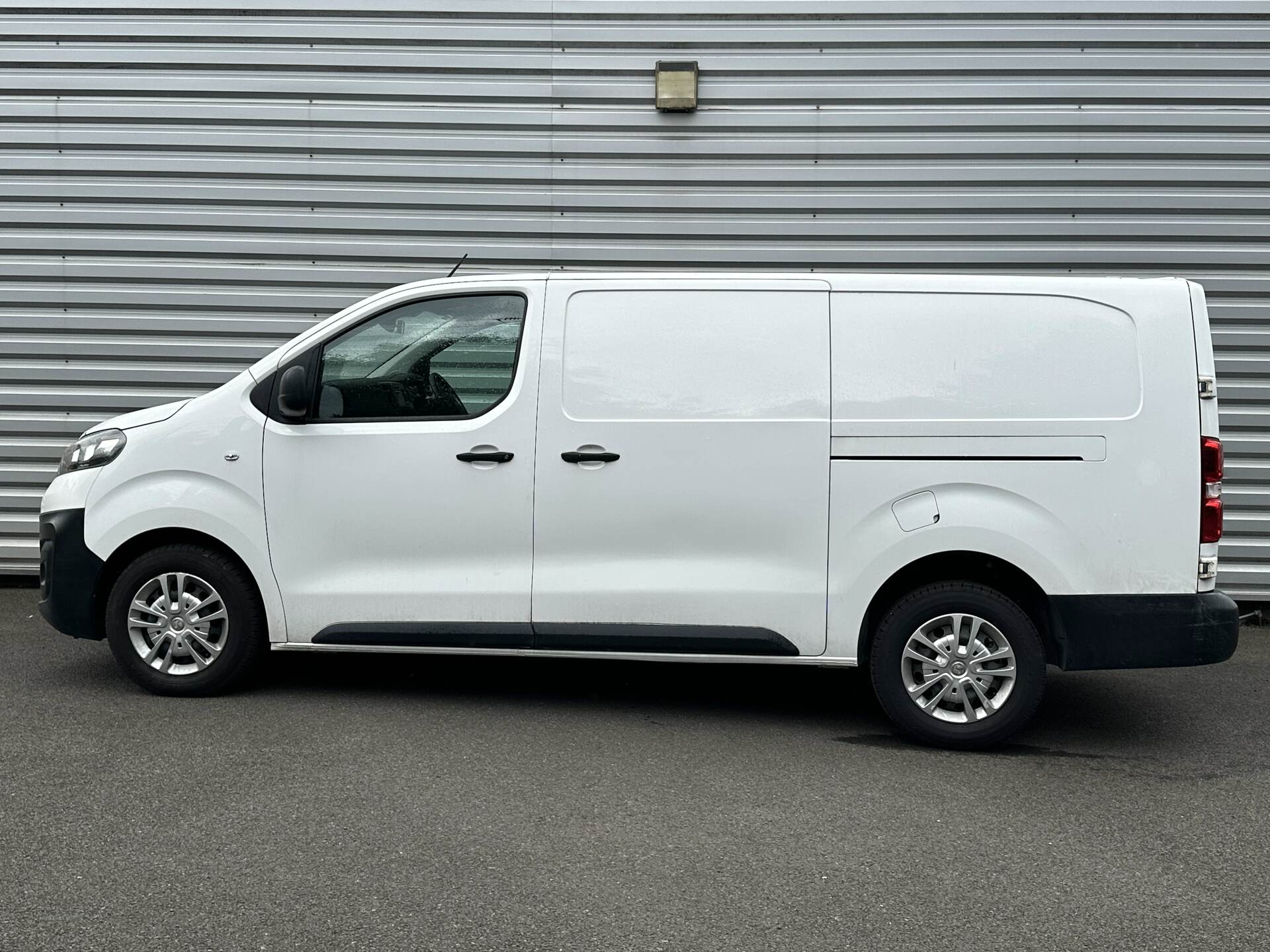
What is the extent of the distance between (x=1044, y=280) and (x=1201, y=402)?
0.78m

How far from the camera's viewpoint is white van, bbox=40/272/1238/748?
15.3 feet

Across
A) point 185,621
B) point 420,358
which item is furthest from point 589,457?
point 185,621

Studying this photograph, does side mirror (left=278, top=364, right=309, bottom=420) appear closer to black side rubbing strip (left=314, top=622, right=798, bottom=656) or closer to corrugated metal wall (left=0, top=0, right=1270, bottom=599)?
black side rubbing strip (left=314, top=622, right=798, bottom=656)

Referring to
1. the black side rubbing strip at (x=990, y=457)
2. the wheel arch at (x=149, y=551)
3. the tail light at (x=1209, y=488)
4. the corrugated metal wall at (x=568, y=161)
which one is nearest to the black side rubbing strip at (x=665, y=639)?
the black side rubbing strip at (x=990, y=457)

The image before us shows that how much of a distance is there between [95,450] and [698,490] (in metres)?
2.74

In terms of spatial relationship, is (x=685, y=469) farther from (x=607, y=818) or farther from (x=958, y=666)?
(x=607, y=818)

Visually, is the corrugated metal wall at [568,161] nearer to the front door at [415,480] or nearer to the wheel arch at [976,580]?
the front door at [415,480]

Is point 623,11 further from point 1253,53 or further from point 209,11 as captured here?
point 1253,53

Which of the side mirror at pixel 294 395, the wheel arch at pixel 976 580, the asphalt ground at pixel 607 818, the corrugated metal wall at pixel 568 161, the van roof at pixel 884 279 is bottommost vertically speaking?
the asphalt ground at pixel 607 818

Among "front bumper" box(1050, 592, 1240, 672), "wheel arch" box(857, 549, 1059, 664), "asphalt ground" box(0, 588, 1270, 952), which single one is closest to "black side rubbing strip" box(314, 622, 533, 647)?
"asphalt ground" box(0, 588, 1270, 952)

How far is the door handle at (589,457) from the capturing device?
4895 mm

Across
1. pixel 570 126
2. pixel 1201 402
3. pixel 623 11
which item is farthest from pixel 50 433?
pixel 1201 402

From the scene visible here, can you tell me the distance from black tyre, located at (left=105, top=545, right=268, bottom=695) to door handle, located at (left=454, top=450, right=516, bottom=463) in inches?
45.6

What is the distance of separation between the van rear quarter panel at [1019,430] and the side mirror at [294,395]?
88.6 inches
